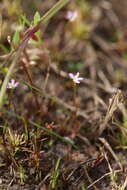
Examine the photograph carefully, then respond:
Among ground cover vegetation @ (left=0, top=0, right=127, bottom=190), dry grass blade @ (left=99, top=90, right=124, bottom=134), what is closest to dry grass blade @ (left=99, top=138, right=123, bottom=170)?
ground cover vegetation @ (left=0, top=0, right=127, bottom=190)

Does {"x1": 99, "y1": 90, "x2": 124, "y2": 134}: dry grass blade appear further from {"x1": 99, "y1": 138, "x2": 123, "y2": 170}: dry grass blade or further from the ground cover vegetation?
{"x1": 99, "y1": 138, "x2": 123, "y2": 170}: dry grass blade

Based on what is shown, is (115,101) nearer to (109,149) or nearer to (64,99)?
(109,149)

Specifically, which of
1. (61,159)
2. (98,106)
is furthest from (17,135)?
(98,106)

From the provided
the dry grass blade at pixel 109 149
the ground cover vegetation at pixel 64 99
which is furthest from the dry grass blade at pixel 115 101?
the dry grass blade at pixel 109 149

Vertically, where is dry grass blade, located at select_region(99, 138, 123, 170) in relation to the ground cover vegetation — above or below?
below

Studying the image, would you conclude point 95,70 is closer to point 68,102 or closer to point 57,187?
point 68,102

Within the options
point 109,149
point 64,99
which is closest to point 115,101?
point 109,149

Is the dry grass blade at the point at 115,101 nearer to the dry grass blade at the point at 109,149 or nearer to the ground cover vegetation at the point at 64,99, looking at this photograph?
the ground cover vegetation at the point at 64,99

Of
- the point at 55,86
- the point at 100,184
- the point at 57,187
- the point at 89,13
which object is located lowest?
the point at 100,184
